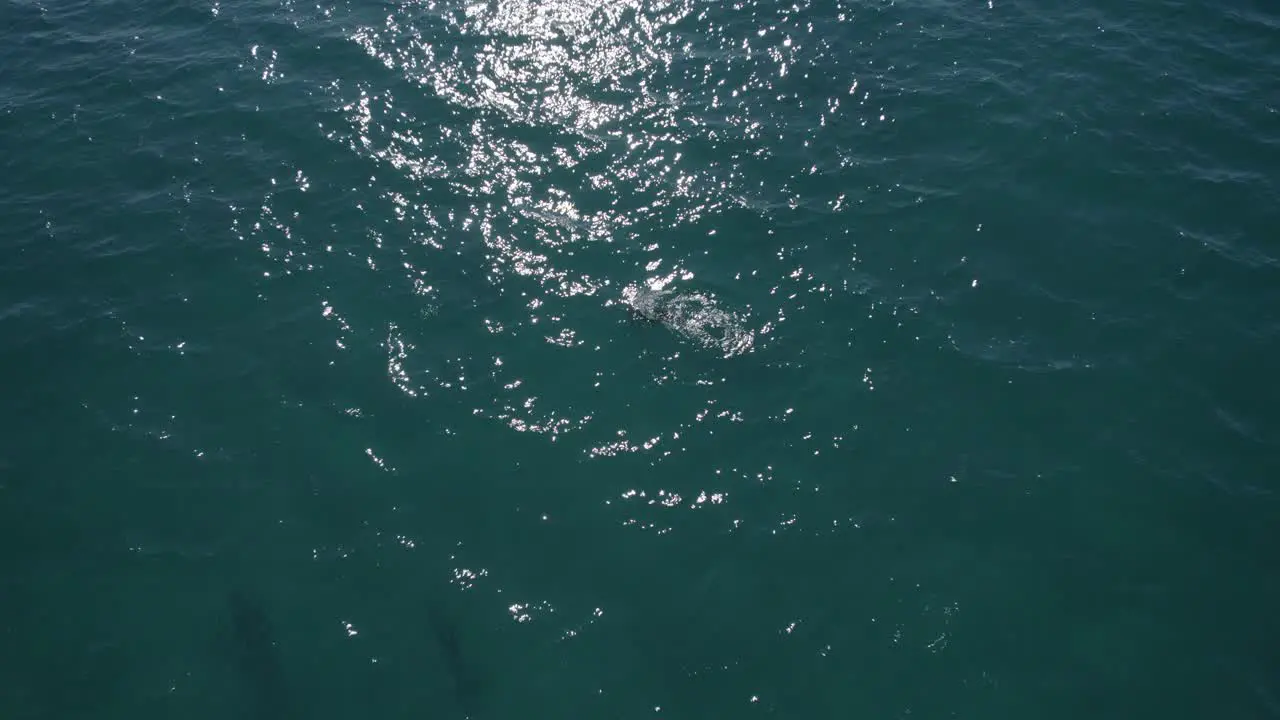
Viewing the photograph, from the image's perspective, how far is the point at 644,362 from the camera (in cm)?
4138

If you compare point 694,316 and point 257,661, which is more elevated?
point 694,316

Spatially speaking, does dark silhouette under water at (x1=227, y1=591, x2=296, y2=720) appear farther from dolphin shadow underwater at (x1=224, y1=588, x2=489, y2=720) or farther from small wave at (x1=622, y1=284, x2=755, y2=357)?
small wave at (x1=622, y1=284, x2=755, y2=357)

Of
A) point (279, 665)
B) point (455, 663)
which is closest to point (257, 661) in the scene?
point (279, 665)

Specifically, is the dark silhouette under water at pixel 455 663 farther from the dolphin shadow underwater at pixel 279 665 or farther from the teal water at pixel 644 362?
the teal water at pixel 644 362

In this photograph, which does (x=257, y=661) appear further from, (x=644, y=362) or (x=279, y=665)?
(x=644, y=362)

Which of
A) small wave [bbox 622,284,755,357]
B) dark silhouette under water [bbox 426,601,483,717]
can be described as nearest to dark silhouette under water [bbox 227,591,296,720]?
dark silhouette under water [bbox 426,601,483,717]

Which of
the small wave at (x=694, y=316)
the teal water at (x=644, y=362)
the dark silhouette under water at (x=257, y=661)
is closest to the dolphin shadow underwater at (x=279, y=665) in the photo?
the dark silhouette under water at (x=257, y=661)

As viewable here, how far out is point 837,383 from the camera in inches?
1602

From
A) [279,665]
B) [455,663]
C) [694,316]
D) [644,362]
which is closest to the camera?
[455,663]

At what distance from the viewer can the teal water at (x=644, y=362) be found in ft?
109

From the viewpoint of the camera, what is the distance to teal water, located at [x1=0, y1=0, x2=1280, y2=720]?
33125 millimetres

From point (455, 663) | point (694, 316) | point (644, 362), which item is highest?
point (694, 316)

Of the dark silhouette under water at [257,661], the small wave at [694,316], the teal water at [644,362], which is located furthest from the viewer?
the small wave at [694,316]

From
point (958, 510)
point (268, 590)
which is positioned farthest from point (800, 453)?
point (268, 590)
